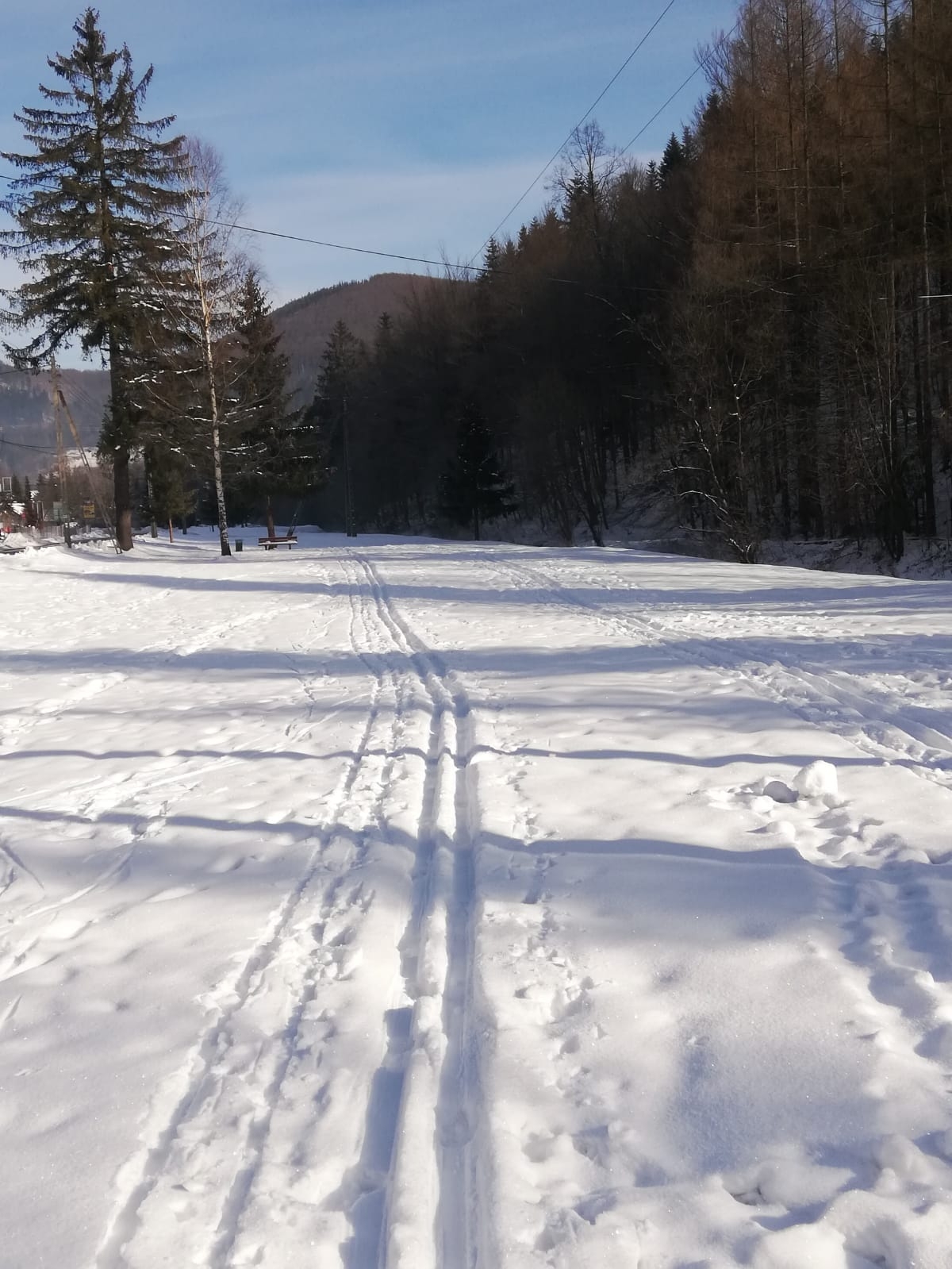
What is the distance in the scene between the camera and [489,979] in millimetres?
3447

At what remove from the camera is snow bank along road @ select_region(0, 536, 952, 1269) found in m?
2.38

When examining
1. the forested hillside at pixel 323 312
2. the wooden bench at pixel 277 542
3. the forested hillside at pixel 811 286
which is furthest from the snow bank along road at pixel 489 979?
the forested hillside at pixel 323 312

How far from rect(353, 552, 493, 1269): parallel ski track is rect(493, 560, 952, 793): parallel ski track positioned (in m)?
2.49

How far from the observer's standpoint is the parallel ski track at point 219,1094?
2359 millimetres

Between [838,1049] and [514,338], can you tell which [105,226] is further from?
[838,1049]

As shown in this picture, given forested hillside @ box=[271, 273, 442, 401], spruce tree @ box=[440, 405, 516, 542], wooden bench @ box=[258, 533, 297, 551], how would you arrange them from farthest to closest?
forested hillside @ box=[271, 273, 442, 401], spruce tree @ box=[440, 405, 516, 542], wooden bench @ box=[258, 533, 297, 551]

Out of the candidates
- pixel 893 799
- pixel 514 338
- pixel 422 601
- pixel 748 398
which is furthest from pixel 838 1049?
pixel 514 338

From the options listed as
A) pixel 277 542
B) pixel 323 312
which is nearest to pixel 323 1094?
pixel 277 542

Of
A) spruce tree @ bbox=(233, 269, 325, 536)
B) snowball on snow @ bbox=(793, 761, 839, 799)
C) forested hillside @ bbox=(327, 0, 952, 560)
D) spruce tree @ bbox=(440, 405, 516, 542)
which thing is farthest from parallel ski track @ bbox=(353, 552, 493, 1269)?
spruce tree @ bbox=(440, 405, 516, 542)

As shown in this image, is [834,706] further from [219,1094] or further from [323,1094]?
[219,1094]

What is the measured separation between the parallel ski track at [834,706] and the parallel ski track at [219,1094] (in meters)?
3.36

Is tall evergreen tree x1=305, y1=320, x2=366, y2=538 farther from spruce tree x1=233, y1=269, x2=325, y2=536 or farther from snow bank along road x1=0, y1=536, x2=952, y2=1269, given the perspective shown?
snow bank along road x1=0, y1=536, x2=952, y2=1269

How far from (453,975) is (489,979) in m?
0.16

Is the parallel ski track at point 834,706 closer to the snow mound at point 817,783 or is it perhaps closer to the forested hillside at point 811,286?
the snow mound at point 817,783
